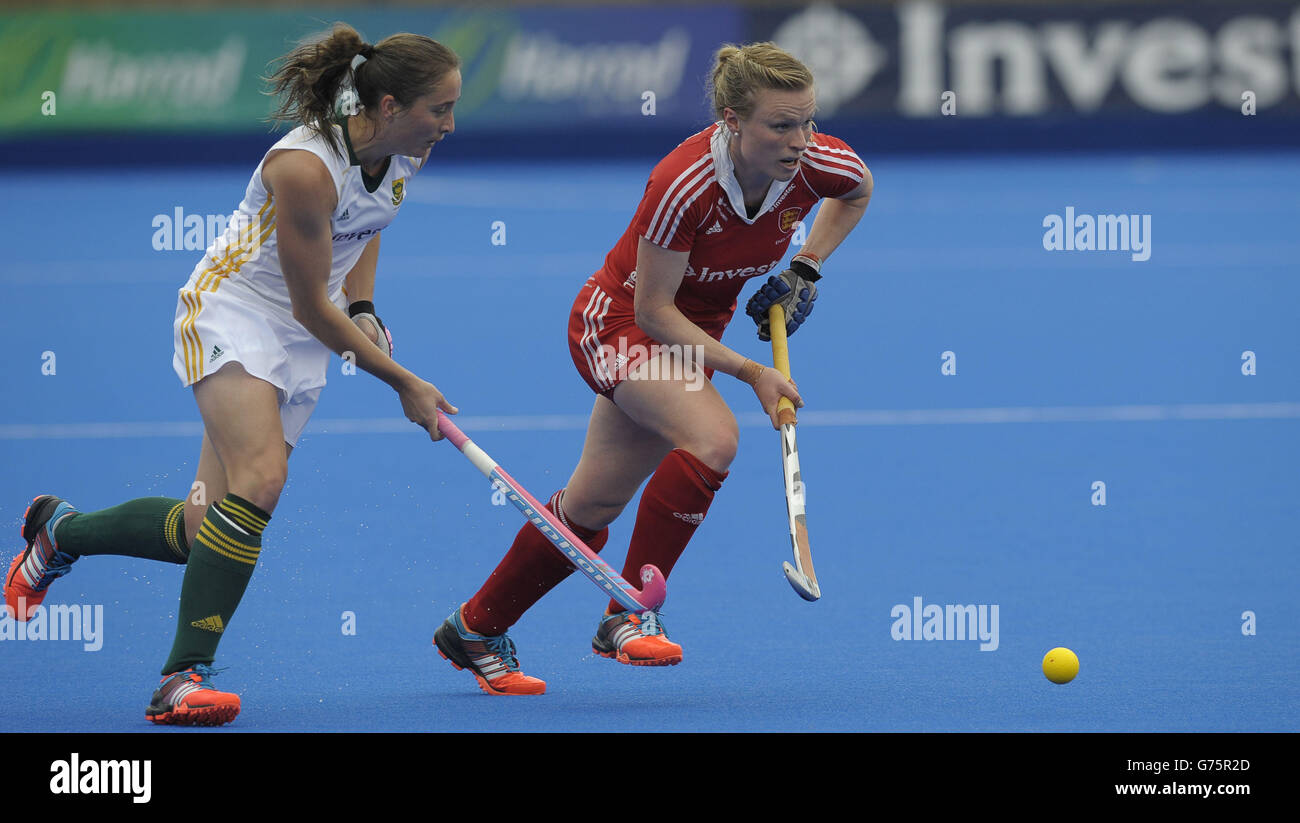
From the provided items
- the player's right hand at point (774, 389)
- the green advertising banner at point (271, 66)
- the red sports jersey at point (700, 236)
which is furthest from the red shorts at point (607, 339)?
the green advertising banner at point (271, 66)

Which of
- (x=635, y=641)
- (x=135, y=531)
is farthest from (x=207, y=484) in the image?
(x=635, y=641)

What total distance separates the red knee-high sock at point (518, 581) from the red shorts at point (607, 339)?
0.33 m

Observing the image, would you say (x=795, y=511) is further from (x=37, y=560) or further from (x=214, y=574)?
(x=37, y=560)

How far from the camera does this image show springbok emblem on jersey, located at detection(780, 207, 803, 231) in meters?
4.34

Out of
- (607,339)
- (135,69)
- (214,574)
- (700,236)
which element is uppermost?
(135,69)

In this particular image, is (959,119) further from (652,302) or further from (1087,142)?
(652,302)

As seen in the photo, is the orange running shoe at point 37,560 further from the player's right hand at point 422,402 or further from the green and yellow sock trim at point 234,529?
the player's right hand at point 422,402

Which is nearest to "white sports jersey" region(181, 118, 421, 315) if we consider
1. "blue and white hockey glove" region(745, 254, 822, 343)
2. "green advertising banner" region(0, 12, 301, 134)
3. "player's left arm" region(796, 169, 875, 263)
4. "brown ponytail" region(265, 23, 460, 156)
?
"brown ponytail" region(265, 23, 460, 156)

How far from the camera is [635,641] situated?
4.47 metres

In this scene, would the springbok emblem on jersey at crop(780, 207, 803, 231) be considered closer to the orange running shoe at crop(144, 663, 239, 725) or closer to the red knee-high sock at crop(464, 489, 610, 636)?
the red knee-high sock at crop(464, 489, 610, 636)

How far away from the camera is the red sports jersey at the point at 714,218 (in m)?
4.14

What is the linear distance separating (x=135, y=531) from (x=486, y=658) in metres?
0.91

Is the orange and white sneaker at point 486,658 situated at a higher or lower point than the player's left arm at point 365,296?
lower

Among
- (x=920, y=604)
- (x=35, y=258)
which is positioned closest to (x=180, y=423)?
(x=920, y=604)
